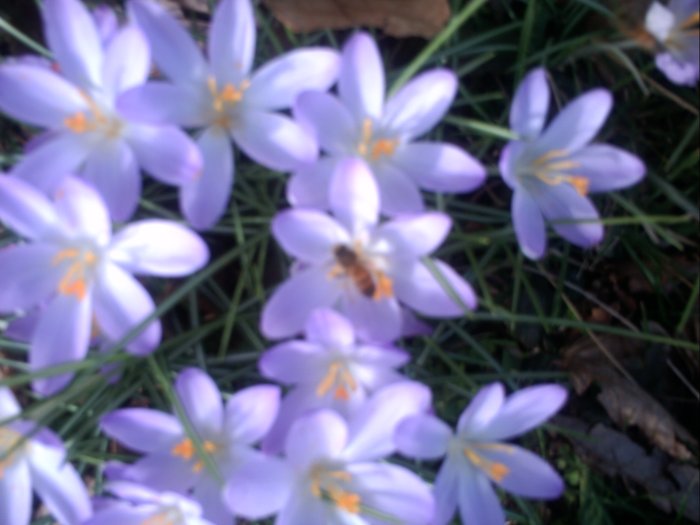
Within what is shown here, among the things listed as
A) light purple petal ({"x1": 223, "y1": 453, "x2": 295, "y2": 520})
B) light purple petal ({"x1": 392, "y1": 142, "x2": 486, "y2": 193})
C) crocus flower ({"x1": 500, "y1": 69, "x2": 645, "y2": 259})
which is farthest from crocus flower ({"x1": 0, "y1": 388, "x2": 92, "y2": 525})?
crocus flower ({"x1": 500, "y1": 69, "x2": 645, "y2": 259})

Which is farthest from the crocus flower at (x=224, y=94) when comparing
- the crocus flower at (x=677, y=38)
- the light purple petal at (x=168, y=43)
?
the crocus flower at (x=677, y=38)

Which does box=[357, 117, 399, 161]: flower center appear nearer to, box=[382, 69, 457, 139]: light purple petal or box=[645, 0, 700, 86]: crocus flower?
box=[382, 69, 457, 139]: light purple petal

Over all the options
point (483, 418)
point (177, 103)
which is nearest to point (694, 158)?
point (483, 418)

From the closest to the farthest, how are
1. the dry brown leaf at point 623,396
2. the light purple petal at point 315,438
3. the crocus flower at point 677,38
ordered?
1. the light purple petal at point 315,438
2. the crocus flower at point 677,38
3. the dry brown leaf at point 623,396

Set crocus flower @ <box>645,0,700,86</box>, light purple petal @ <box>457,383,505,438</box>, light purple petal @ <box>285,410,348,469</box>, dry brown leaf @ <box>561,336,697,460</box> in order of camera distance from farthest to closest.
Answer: dry brown leaf @ <box>561,336,697,460</box>
crocus flower @ <box>645,0,700,86</box>
light purple petal @ <box>457,383,505,438</box>
light purple petal @ <box>285,410,348,469</box>

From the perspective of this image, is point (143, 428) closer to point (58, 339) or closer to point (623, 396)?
point (58, 339)

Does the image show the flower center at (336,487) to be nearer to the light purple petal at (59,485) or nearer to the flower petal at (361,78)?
the light purple petal at (59,485)

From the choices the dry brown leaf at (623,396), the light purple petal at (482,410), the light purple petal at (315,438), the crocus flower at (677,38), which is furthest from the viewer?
the dry brown leaf at (623,396)

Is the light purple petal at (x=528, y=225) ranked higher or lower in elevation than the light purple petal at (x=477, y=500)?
higher
